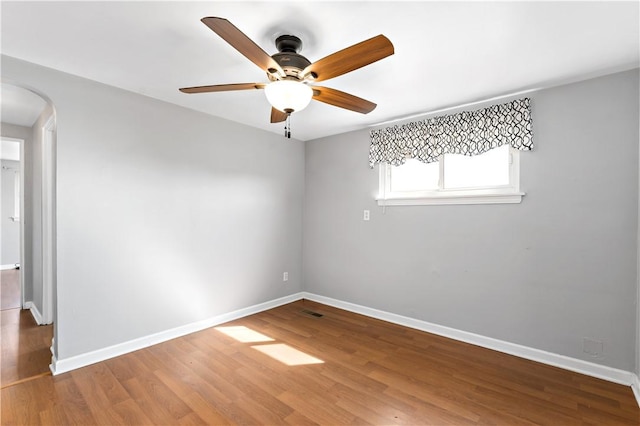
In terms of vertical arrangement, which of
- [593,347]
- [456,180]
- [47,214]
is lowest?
[593,347]

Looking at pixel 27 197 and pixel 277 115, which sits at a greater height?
pixel 277 115

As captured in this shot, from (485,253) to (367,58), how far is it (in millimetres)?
2196

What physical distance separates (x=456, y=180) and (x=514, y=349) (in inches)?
64.7

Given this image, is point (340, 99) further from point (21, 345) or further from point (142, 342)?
point (21, 345)

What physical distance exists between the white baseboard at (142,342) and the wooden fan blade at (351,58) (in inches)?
106

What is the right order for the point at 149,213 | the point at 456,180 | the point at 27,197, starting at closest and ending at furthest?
1. the point at 149,213
2. the point at 456,180
3. the point at 27,197

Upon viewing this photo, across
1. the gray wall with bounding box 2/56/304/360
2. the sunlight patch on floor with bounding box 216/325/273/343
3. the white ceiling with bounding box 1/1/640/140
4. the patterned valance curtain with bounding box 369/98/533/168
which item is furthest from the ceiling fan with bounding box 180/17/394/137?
the sunlight patch on floor with bounding box 216/325/273/343

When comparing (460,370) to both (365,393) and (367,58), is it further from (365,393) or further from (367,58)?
(367,58)

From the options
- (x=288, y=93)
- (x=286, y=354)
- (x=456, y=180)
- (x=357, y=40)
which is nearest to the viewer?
(x=288, y=93)

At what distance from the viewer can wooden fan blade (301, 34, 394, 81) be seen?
1.39 m

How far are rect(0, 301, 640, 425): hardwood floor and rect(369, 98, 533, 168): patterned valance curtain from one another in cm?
190

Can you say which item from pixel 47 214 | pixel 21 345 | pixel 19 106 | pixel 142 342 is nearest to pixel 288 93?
pixel 142 342

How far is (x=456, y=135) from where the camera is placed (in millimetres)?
2916

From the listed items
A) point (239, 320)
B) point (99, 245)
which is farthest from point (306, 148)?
point (99, 245)
